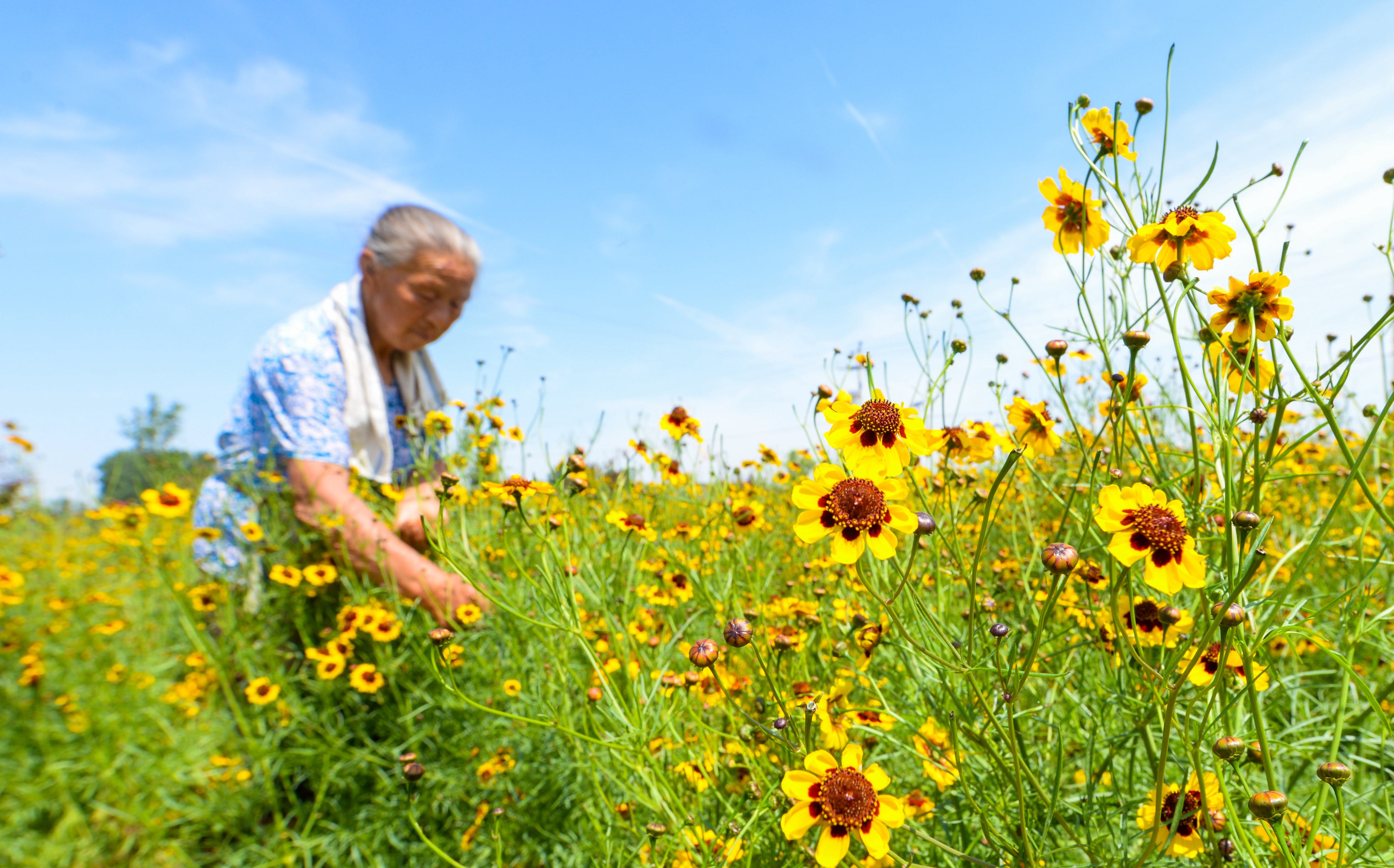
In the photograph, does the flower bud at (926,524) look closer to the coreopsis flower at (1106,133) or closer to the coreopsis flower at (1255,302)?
the coreopsis flower at (1255,302)

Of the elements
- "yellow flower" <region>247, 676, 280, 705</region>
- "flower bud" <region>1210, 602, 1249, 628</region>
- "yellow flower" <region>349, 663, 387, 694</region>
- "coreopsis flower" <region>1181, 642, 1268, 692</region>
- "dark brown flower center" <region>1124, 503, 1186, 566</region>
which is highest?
"dark brown flower center" <region>1124, 503, 1186, 566</region>

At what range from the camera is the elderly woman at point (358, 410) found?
1.95 metres

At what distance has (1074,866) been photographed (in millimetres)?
787

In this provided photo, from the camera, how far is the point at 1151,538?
625 mm

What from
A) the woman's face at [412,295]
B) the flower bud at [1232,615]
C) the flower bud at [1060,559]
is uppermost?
the woman's face at [412,295]

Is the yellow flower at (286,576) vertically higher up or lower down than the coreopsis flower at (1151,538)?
lower down

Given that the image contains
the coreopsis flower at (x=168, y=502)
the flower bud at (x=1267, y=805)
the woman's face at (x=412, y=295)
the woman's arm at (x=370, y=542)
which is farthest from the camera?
the woman's face at (x=412, y=295)

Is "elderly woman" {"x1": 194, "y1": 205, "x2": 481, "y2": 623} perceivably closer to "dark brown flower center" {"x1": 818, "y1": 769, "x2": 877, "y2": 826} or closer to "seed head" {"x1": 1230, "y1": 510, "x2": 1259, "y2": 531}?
"dark brown flower center" {"x1": 818, "y1": 769, "x2": 877, "y2": 826}

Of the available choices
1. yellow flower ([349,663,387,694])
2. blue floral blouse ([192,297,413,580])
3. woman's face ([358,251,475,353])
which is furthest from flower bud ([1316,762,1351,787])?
woman's face ([358,251,475,353])

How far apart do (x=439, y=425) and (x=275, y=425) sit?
508 millimetres

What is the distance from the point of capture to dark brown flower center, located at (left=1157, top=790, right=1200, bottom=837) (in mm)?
699

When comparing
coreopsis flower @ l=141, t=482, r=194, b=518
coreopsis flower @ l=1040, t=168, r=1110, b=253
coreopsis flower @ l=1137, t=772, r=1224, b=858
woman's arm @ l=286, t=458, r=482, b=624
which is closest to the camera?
coreopsis flower @ l=1137, t=772, r=1224, b=858

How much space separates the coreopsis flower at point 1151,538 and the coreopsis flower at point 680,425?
0.91 meters

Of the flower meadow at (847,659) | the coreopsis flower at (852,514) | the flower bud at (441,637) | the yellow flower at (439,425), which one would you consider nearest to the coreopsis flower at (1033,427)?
the flower meadow at (847,659)
